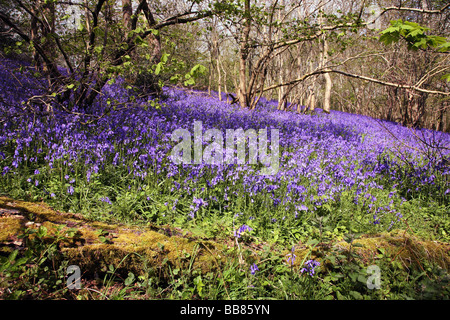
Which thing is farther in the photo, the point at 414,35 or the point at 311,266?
the point at 414,35

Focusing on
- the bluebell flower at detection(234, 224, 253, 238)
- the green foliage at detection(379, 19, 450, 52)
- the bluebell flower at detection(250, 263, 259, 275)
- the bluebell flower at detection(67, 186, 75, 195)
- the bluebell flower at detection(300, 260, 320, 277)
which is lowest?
the bluebell flower at detection(250, 263, 259, 275)

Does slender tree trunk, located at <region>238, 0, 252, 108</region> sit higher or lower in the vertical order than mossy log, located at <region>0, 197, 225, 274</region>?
higher

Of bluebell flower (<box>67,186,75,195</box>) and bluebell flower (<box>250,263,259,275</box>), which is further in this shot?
bluebell flower (<box>67,186,75,195</box>)

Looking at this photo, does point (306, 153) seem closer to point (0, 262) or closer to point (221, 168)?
point (221, 168)

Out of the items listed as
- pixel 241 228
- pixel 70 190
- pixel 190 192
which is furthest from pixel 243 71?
pixel 241 228

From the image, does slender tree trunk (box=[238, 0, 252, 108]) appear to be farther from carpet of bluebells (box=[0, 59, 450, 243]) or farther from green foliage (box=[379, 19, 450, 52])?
green foliage (box=[379, 19, 450, 52])

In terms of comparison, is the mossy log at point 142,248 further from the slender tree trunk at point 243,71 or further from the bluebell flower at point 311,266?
the slender tree trunk at point 243,71

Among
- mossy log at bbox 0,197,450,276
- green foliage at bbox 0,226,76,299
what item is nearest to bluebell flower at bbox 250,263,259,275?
mossy log at bbox 0,197,450,276

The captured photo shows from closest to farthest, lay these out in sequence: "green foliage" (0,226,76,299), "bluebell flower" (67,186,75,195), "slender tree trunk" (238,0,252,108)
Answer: "green foliage" (0,226,76,299) → "bluebell flower" (67,186,75,195) → "slender tree trunk" (238,0,252,108)

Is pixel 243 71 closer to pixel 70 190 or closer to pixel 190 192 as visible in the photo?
pixel 190 192

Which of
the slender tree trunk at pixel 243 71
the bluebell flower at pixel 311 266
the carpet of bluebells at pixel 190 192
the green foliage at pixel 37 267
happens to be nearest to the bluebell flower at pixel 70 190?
the carpet of bluebells at pixel 190 192

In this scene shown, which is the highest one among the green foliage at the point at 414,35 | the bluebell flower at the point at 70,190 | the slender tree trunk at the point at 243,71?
the slender tree trunk at the point at 243,71

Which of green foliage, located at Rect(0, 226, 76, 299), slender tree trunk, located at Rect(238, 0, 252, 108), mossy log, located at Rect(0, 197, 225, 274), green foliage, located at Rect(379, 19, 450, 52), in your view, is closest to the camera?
green foliage, located at Rect(0, 226, 76, 299)
